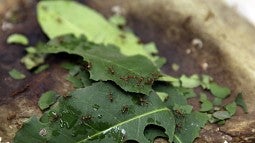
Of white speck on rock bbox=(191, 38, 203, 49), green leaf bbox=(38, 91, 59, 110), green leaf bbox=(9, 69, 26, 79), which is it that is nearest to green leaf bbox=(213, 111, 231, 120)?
white speck on rock bbox=(191, 38, 203, 49)

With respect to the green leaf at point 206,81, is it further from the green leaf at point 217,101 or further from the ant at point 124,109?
the ant at point 124,109

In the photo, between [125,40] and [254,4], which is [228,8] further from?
[125,40]

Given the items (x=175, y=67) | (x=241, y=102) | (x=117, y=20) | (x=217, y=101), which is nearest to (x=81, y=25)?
(x=117, y=20)

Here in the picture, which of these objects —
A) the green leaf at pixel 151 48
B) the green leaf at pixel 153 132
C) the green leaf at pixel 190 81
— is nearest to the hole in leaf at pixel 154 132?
the green leaf at pixel 153 132

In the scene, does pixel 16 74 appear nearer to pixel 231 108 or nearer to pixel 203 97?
pixel 203 97

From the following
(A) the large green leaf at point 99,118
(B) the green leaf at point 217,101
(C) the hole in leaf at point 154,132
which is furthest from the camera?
(B) the green leaf at point 217,101

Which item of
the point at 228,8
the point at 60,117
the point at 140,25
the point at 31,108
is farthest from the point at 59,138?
the point at 228,8

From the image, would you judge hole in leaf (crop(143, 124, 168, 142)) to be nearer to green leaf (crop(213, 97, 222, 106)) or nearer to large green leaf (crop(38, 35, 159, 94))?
large green leaf (crop(38, 35, 159, 94))
